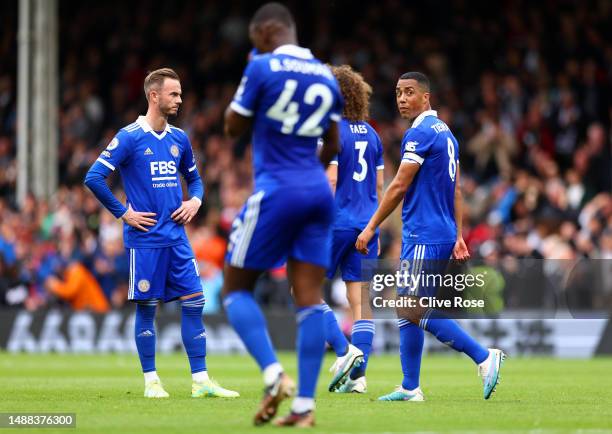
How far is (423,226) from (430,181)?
0.37 metres

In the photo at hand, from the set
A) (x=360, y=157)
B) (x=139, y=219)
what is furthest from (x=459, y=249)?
(x=139, y=219)

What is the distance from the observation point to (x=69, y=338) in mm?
21453

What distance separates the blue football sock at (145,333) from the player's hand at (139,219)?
25.7 inches

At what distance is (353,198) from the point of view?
38.0 feet

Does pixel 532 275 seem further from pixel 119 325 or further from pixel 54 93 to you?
pixel 54 93

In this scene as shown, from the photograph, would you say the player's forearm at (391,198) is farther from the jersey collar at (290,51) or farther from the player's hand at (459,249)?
the jersey collar at (290,51)

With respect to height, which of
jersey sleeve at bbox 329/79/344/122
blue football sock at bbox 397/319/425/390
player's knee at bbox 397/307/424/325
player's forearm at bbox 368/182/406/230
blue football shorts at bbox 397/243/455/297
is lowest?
blue football sock at bbox 397/319/425/390

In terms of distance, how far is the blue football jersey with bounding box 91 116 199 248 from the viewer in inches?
423

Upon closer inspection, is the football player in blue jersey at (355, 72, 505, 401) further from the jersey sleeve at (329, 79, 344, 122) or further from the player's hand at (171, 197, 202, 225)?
the jersey sleeve at (329, 79, 344, 122)

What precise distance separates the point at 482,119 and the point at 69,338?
873 centimetres

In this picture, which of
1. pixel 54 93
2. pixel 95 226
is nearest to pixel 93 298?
pixel 95 226

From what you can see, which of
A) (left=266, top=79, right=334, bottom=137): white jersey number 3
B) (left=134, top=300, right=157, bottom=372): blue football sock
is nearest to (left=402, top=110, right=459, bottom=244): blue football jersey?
(left=266, top=79, right=334, bottom=137): white jersey number 3

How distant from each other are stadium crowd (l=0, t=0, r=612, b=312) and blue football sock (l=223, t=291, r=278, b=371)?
11536mm

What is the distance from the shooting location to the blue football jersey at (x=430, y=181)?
10.1 metres
